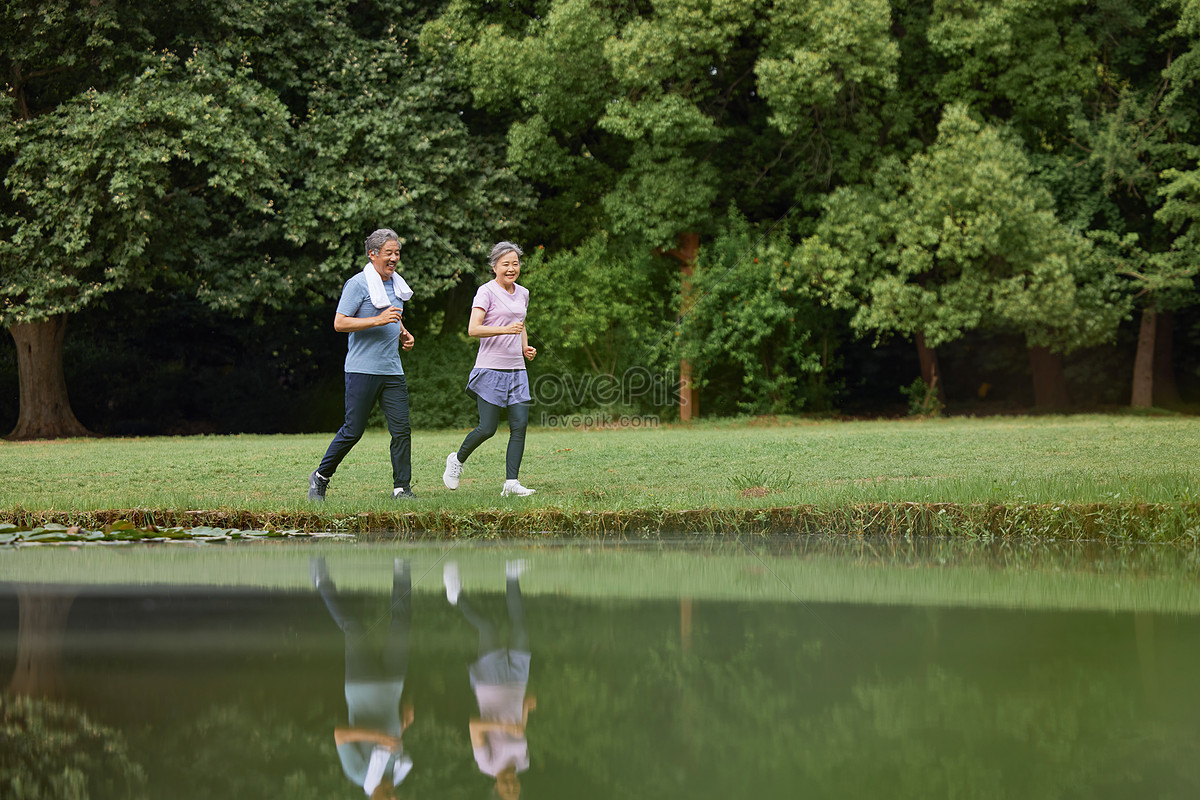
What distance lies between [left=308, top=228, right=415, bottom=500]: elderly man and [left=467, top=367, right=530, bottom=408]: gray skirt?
0.68 m

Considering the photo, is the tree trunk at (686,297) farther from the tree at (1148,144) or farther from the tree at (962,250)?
A: the tree at (1148,144)

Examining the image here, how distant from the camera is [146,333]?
105ft

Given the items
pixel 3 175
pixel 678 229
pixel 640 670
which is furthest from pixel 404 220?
pixel 640 670

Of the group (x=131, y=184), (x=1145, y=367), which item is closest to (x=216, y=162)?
(x=131, y=184)

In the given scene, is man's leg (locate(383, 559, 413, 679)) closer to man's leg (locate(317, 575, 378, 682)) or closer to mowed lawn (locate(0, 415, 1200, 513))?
man's leg (locate(317, 575, 378, 682))

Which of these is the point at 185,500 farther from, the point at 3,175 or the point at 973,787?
the point at 3,175

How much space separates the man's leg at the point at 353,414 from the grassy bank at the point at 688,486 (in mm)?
340

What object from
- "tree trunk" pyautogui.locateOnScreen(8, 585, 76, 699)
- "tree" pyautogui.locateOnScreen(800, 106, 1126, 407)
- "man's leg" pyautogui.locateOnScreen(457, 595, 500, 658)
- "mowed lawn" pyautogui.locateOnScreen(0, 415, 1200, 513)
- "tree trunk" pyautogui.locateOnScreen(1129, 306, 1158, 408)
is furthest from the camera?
"tree trunk" pyautogui.locateOnScreen(1129, 306, 1158, 408)

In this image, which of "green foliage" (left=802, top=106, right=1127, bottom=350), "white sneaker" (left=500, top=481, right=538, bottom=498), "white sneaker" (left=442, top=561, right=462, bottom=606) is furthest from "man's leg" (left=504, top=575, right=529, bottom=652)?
"green foliage" (left=802, top=106, right=1127, bottom=350)

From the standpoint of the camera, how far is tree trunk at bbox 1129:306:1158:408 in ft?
85.1

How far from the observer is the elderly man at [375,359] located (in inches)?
343

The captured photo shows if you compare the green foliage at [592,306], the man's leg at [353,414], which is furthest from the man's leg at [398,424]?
the green foliage at [592,306]

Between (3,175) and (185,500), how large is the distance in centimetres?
1925

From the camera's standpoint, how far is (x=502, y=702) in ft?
10.6
